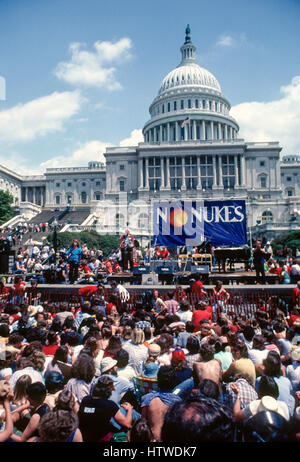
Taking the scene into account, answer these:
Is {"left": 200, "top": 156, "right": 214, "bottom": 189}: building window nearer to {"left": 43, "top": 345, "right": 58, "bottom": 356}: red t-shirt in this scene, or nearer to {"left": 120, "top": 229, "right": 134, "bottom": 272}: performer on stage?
{"left": 120, "top": 229, "right": 134, "bottom": 272}: performer on stage

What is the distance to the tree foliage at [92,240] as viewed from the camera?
4903 cm

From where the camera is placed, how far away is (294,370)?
5.91 metres

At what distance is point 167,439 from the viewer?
10.4 feet

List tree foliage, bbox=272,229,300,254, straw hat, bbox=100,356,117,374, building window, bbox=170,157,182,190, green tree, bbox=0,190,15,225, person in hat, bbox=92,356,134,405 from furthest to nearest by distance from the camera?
building window, bbox=170,157,182,190
green tree, bbox=0,190,15,225
tree foliage, bbox=272,229,300,254
straw hat, bbox=100,356,117,374
person in hat, bbox=92,356,134,405

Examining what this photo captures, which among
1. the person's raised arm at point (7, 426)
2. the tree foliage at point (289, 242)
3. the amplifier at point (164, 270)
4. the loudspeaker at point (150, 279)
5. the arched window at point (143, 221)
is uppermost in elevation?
the arched window at point (143, 221)

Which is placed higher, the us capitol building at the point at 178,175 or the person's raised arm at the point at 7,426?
the us capitol building at the point at 178,175

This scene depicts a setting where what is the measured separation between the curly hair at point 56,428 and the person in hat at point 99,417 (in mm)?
471

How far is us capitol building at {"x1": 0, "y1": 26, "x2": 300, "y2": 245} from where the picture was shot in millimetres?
72188

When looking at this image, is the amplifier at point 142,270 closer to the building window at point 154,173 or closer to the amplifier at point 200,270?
the amplifier at point 200,270

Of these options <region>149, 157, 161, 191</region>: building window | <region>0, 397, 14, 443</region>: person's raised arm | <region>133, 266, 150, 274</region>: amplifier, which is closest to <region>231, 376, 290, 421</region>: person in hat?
<region>0, 397, 14, 443</region>: person's raised arm

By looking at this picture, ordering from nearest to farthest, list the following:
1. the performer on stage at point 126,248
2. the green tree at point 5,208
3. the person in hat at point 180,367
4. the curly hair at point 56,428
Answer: the curly hair at point 56,428 < the person in hat at point 180,367 < the performer on stage at point 126,248 < the green tree at point 5,208

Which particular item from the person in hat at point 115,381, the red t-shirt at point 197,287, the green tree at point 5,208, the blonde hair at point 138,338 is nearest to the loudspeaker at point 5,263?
the red t-shirt at point 197,287

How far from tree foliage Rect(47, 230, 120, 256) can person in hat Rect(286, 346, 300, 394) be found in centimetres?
4173
